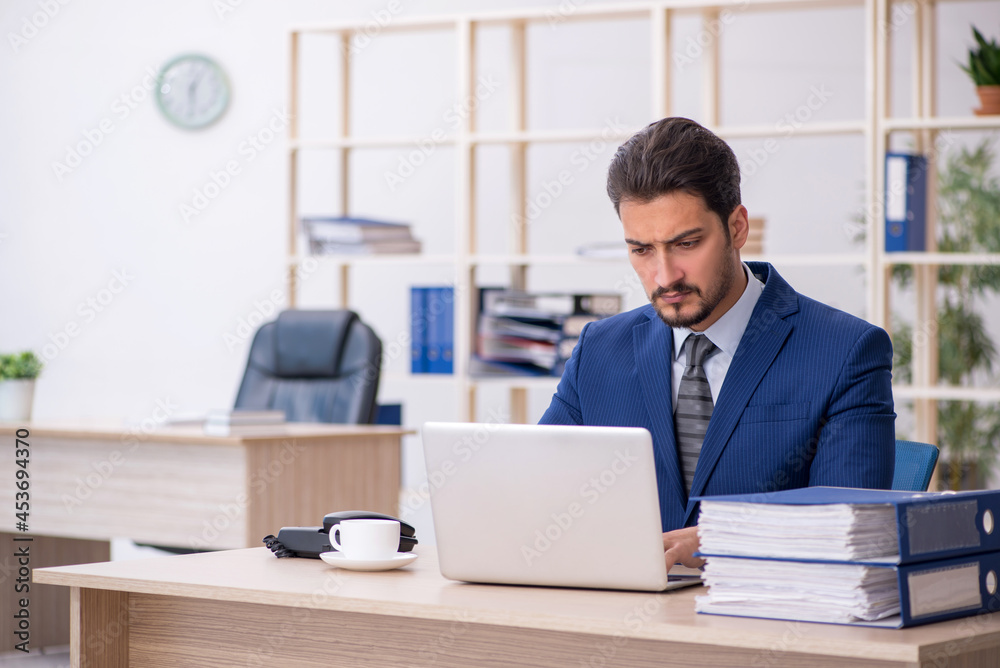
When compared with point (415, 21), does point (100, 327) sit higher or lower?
lower

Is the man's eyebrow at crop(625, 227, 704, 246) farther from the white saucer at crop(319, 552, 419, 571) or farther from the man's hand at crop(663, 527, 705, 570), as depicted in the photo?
the white saucer at crop(319, 552, 419, 571)

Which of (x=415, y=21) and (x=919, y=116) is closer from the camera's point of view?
(x=919, y=116)

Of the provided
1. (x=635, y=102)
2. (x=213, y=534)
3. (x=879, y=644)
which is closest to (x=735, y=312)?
(x=879, y=644)

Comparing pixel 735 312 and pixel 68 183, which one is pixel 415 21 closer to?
pixel 68 183

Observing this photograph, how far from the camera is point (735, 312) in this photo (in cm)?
180

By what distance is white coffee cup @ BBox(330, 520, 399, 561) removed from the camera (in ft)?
5.11

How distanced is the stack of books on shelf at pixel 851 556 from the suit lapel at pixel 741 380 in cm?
47

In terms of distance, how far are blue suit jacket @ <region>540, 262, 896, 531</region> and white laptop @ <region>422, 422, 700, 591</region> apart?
0.35m

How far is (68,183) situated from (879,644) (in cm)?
522
